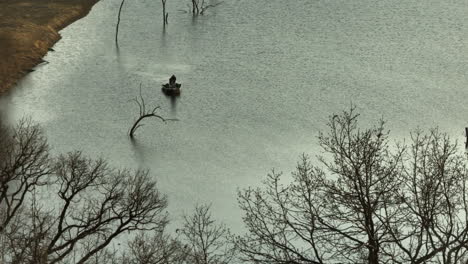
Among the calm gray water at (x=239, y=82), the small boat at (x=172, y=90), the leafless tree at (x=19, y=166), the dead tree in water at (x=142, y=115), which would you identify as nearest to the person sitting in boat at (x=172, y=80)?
the small boat at (x=172, y=90)

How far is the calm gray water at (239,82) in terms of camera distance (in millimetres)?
65250

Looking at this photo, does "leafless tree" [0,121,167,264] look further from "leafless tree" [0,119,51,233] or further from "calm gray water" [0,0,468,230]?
"calm gray water" [0,0,468,230]

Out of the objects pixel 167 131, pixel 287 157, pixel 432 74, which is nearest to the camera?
pixel 287 157

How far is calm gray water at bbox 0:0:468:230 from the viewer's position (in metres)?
65.2

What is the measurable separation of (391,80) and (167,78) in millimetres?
23691

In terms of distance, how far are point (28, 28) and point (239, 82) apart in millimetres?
31579

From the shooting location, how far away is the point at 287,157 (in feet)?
211

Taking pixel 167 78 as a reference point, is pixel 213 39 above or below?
above

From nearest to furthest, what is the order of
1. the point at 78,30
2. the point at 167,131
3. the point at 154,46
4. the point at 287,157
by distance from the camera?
the point at 287,157 → the point at 167,131 → the point at 154,46 → the point at 78,30

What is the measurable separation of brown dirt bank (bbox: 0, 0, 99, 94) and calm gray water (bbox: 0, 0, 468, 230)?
6.50ft

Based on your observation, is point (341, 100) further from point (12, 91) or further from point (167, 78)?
point (12, 91)

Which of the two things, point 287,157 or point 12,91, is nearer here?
point 287,157

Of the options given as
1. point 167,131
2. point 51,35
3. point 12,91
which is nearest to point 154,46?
point 51,35

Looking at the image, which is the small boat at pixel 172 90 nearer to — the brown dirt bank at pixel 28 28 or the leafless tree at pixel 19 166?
the brown dirt bank at pixel 28 28
